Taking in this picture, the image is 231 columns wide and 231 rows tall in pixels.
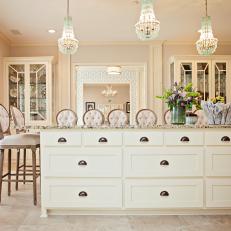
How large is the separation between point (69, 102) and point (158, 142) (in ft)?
13.8

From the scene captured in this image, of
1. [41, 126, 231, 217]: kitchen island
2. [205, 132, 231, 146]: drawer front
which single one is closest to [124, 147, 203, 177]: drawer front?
[41, 126, 231, 217]: kitchen island

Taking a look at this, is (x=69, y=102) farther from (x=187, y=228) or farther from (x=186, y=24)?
(x=187, y=228)

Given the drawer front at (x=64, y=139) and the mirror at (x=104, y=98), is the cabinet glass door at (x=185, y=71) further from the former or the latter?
the mirror at (x=104, y=98)

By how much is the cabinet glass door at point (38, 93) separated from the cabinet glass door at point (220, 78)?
357 cm

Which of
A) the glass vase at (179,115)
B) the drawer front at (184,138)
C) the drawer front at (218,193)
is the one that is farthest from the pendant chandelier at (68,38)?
the drawer front at (218,193)

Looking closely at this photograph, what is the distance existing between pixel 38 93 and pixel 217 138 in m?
4.49

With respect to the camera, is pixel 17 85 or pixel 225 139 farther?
pixel 17 85

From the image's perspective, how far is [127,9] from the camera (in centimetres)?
477

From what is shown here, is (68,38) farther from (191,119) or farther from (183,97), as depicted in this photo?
(191,119)

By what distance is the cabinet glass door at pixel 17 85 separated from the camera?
21.4 ft

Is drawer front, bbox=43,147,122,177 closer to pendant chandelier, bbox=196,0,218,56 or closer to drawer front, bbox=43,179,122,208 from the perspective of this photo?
drawer front, bbox=43,179,122,208

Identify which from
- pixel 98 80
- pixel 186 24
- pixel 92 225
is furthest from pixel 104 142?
pixel 98 80

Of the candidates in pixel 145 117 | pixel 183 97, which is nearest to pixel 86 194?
pixel 183 97

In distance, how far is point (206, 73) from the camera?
651 centimetres
